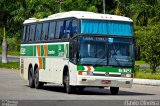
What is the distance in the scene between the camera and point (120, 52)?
1000 inches

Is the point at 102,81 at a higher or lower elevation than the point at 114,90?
higher

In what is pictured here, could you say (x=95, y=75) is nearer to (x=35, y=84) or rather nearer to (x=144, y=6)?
(x=35, y=84)

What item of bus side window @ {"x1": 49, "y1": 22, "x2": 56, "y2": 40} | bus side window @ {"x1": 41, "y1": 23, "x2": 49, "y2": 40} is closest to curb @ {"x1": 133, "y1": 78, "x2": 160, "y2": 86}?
bus side window @ {"x1": 41, "y1": 23, "x2": 49, "y2": 40}

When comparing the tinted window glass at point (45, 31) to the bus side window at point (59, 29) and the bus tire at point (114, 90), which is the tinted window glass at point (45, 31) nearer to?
the bus side window at point (59, 29)

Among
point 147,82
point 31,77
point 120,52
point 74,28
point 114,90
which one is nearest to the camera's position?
point 120,52

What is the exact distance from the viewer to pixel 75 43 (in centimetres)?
2516

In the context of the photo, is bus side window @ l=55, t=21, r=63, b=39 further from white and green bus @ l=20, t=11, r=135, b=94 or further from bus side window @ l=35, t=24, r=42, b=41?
bus side window @ l=35, t=24, r=42, b=41

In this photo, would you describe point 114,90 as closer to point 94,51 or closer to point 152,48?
point 94,51

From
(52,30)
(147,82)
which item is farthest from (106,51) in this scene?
(147,82)

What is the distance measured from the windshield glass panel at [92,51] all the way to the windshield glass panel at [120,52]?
289mm

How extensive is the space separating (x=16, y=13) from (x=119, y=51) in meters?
35.9

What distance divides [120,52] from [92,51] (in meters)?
1.15

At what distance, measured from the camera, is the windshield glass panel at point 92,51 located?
2500cm

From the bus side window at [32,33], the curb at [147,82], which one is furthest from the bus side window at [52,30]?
the curb at [147,82]
